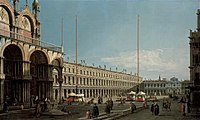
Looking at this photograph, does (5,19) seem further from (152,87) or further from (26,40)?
(152,87)

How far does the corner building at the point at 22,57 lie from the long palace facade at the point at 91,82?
22.6 metres

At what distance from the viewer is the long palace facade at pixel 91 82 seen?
8325 centimetres

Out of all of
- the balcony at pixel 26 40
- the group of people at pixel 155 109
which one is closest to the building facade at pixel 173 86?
the balcony at pixel 26 40

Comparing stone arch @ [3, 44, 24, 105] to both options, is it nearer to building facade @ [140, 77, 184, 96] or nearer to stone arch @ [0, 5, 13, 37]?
stone arch @ [0, 5, 13, 37]

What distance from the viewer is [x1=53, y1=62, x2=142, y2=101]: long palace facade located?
83250 mm

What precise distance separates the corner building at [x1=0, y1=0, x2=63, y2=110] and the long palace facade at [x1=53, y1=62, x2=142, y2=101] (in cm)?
2261

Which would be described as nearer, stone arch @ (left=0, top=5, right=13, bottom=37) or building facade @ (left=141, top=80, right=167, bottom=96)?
stone arch @ (left=0, top=5, right=13, bottom=37)

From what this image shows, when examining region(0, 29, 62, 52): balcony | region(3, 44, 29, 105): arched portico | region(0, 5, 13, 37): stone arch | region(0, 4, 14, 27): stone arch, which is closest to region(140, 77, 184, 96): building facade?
region(0, 29, 62, 52): balcony

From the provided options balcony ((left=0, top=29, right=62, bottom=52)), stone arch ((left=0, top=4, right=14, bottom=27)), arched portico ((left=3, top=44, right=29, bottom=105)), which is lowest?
arched portico ((left=3, top=44, right=29, bottom=105))

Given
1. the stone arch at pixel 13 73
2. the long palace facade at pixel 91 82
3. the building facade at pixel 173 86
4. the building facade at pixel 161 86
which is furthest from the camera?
the building facade at pixel 173 86

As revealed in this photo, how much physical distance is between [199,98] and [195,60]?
24.6 meters

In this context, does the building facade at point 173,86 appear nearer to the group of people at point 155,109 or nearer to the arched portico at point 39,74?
the arched portico at point 39,74

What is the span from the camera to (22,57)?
127ft

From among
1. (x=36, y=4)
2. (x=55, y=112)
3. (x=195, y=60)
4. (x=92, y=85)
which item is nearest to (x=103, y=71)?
(x=92, y=85)
